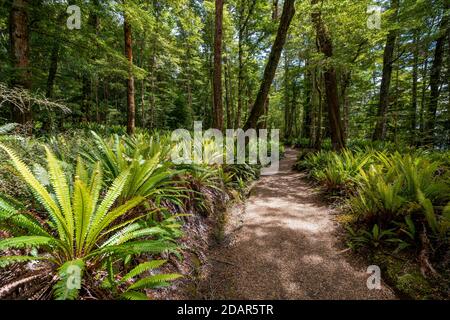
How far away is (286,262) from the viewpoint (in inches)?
101

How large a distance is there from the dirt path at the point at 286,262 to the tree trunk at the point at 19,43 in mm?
4354

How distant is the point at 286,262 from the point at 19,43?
19.5ft

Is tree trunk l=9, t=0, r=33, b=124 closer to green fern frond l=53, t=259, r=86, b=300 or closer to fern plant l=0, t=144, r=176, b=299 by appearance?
fern plant l=0, t=144, r=176, b=299

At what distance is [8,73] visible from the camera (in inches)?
150

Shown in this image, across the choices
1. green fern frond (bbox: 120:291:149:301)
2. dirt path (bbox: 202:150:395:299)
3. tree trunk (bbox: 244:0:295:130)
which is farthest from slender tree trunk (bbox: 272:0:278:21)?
green fern frond (bbox: 120:291:149:301)

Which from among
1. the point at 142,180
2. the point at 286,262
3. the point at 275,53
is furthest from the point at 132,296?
the point at 275,53

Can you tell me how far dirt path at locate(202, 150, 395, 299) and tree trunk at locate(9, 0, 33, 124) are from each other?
4.35 meters

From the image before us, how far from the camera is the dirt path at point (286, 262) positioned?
2121 millimetres

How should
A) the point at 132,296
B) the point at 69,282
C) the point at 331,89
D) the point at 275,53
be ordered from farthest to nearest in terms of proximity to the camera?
the point at 331,89, the point at 275,53, the point at 132,296, the point at 69,282

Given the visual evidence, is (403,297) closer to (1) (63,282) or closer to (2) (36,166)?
(1) (63,282)

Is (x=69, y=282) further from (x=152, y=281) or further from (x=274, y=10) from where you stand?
(x=274, y=10)

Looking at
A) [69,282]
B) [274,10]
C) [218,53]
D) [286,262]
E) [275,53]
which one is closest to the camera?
[69,282]

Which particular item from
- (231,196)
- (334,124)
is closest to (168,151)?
(231,196)

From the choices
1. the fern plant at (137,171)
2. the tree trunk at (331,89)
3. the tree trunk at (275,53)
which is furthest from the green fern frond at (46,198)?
the tree trunk at (331,89)
